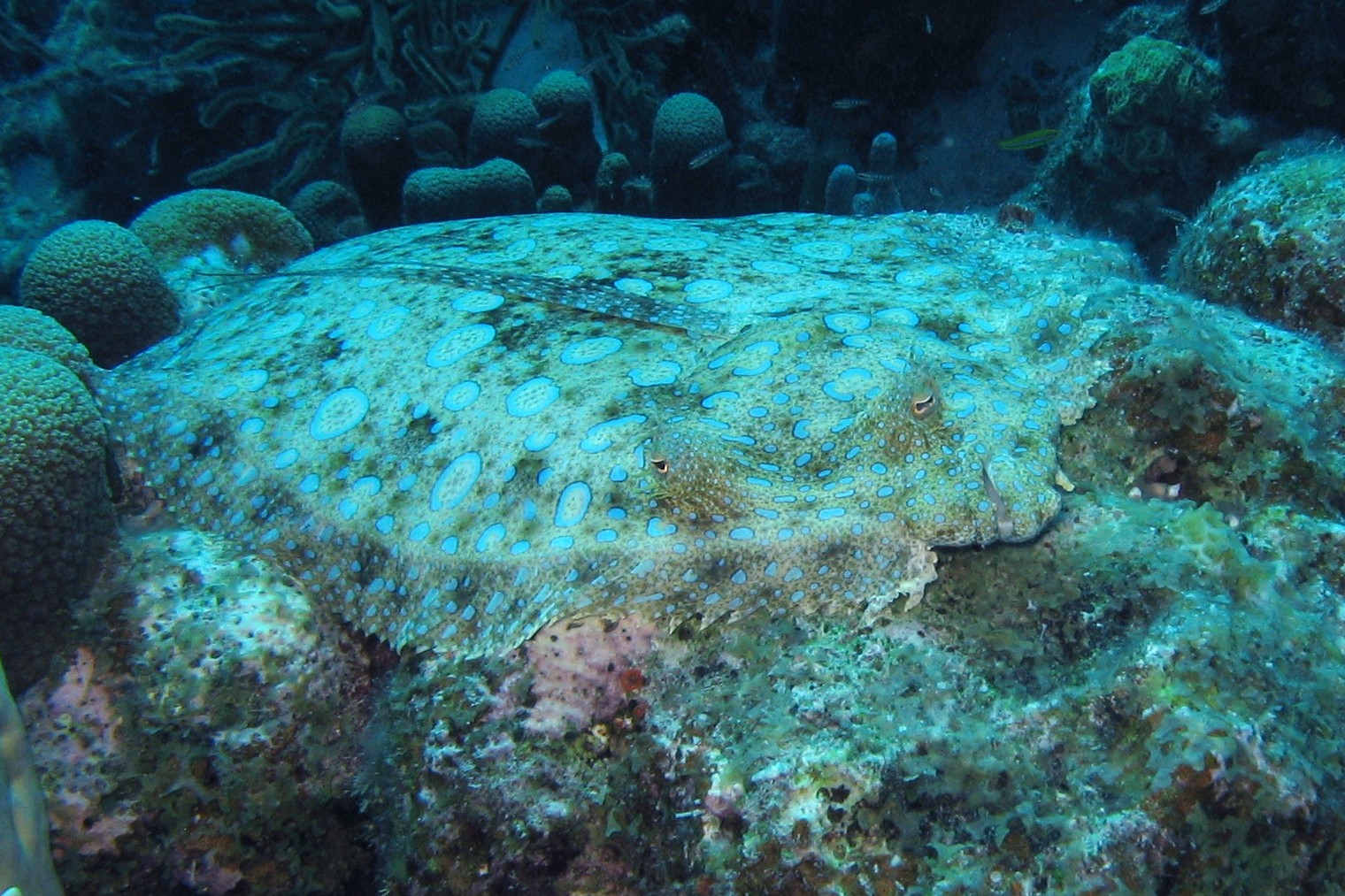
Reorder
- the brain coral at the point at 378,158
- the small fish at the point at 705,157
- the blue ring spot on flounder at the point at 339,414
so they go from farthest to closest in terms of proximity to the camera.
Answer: the brain coral at the point at 378,158, the small fish at the point at 705,157, the blue ring spot on flounder at the point at 339,414

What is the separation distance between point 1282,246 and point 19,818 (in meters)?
6.36

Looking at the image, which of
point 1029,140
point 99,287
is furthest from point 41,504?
point 1029,140

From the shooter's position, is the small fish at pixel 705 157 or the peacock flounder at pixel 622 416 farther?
the small fish at pixel 705 157

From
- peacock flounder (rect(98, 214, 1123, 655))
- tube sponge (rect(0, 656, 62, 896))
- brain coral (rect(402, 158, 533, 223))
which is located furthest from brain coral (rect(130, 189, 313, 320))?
tube sponge (rect(0, 656, 62, 896))

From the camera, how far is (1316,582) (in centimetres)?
274

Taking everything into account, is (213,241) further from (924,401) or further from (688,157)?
(924,401)

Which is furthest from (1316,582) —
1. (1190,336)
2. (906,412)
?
(906,412)

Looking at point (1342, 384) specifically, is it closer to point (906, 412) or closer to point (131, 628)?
point (906, 412)

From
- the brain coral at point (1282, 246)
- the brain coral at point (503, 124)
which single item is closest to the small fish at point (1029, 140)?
the brain coral at point (1282, 246)

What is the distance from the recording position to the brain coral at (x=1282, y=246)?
4.18m

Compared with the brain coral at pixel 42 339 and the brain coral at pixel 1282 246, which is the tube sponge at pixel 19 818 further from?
the brain coral at pixel 1282 246

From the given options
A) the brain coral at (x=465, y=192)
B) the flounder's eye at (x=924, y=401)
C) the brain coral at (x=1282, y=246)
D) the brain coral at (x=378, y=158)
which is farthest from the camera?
the brain coral at (x=378, y=158)

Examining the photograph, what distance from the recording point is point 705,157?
8117 mm

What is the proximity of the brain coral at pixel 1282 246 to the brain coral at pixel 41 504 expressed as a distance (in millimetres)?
6173
